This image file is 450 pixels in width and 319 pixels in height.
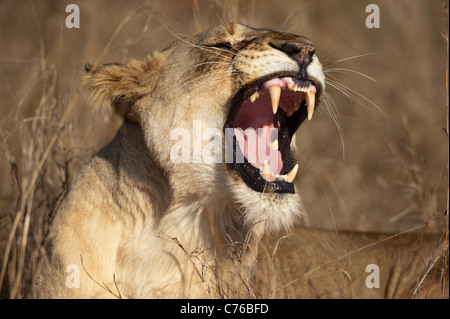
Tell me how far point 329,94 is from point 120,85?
400 cm

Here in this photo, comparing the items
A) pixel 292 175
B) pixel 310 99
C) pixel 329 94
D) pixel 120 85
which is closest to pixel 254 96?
pixel 310 99

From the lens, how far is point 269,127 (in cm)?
324

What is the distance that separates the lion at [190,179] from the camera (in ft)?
9.66

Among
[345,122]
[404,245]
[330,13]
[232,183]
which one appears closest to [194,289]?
[232,183]

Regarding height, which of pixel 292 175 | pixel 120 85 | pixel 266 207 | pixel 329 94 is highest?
pixel 329 94

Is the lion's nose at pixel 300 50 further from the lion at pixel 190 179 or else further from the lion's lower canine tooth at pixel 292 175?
the lion's lower canine tooth at pixel 292 175

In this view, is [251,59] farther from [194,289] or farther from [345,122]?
[345,122]

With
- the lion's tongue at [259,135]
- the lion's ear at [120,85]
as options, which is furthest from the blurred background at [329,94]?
the lion's tongue at [259,135]

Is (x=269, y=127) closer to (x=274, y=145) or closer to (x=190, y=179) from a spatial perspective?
(x=274, y=145)

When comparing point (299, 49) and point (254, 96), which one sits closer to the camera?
point (299, 49)

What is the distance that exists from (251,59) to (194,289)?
103 cm
